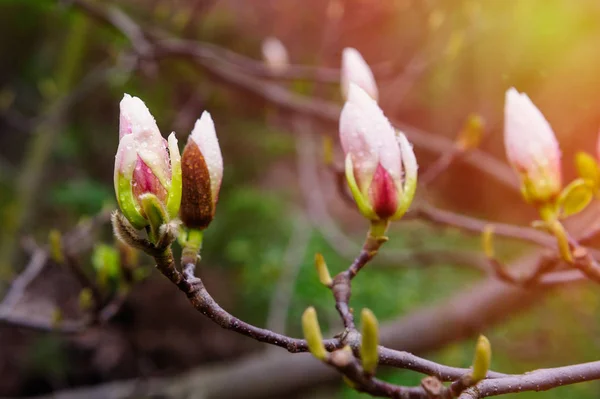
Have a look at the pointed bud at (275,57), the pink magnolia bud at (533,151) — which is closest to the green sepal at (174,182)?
the pink magnolia bud at (533,151)

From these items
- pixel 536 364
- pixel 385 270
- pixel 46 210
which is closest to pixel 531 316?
pixel 536 364

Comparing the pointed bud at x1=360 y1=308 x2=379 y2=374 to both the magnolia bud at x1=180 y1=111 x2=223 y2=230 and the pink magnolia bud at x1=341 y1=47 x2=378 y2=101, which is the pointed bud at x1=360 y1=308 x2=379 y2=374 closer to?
the magnolia bud at x1=180 y1=111 x2=223 y2=230

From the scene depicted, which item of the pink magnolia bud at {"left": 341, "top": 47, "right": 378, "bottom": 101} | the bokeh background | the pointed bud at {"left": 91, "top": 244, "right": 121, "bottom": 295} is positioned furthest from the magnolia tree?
the bokeh background

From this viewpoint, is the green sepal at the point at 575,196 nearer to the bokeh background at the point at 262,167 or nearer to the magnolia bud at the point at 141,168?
the magnolia bud at the point at 141,168

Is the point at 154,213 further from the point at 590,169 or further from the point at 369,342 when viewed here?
the point at 590,169

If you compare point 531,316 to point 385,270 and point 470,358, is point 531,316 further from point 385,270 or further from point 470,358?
point 385,270

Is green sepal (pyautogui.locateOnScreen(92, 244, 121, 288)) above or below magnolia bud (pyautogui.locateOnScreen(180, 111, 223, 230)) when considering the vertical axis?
below

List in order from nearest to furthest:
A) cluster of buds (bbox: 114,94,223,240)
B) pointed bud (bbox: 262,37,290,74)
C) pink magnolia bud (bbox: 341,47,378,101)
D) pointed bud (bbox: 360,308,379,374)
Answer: pointed bud (bbox: 360,308,379,374)
cluster of buds (bbox: 114,94,223,240)
pink magnolia bud (bbox: 341,47,378,101)
pointed bud (bbox: 262,37,290,74)

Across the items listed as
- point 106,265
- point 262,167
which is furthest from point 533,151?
point 262,167
